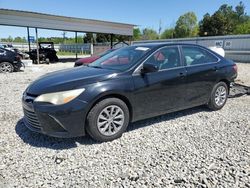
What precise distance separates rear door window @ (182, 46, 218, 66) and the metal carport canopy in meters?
14.5

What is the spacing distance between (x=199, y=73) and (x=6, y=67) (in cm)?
1035

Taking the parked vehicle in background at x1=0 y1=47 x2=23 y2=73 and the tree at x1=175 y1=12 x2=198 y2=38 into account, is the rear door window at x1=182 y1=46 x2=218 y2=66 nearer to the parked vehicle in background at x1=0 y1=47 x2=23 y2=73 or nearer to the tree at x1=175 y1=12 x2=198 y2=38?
the parked vehicle in background at x1=0 y1=47 x2=23 y2=73

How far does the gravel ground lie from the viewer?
2.56 metres

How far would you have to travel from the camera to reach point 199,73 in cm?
447

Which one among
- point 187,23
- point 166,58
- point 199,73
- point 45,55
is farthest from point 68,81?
point 187,23

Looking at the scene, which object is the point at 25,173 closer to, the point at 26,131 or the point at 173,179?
the point at 26,131

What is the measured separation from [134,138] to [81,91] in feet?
3.88

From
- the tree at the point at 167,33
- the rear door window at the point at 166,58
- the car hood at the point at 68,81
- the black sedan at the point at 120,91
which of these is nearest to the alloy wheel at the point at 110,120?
the black sedan at the point at 120,91

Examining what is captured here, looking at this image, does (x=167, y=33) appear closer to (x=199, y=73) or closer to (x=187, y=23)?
(x=187, y=23)

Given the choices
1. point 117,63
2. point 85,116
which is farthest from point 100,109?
point 117,63

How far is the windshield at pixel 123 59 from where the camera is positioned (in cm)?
383

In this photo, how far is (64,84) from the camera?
3.24 meters

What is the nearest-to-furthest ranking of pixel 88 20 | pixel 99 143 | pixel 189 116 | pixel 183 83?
pixel 99 143
pixel 183 83
pixel 189 116
pixel 88 20

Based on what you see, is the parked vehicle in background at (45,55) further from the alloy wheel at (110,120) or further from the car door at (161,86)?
the alloy wheel at (110,120)
